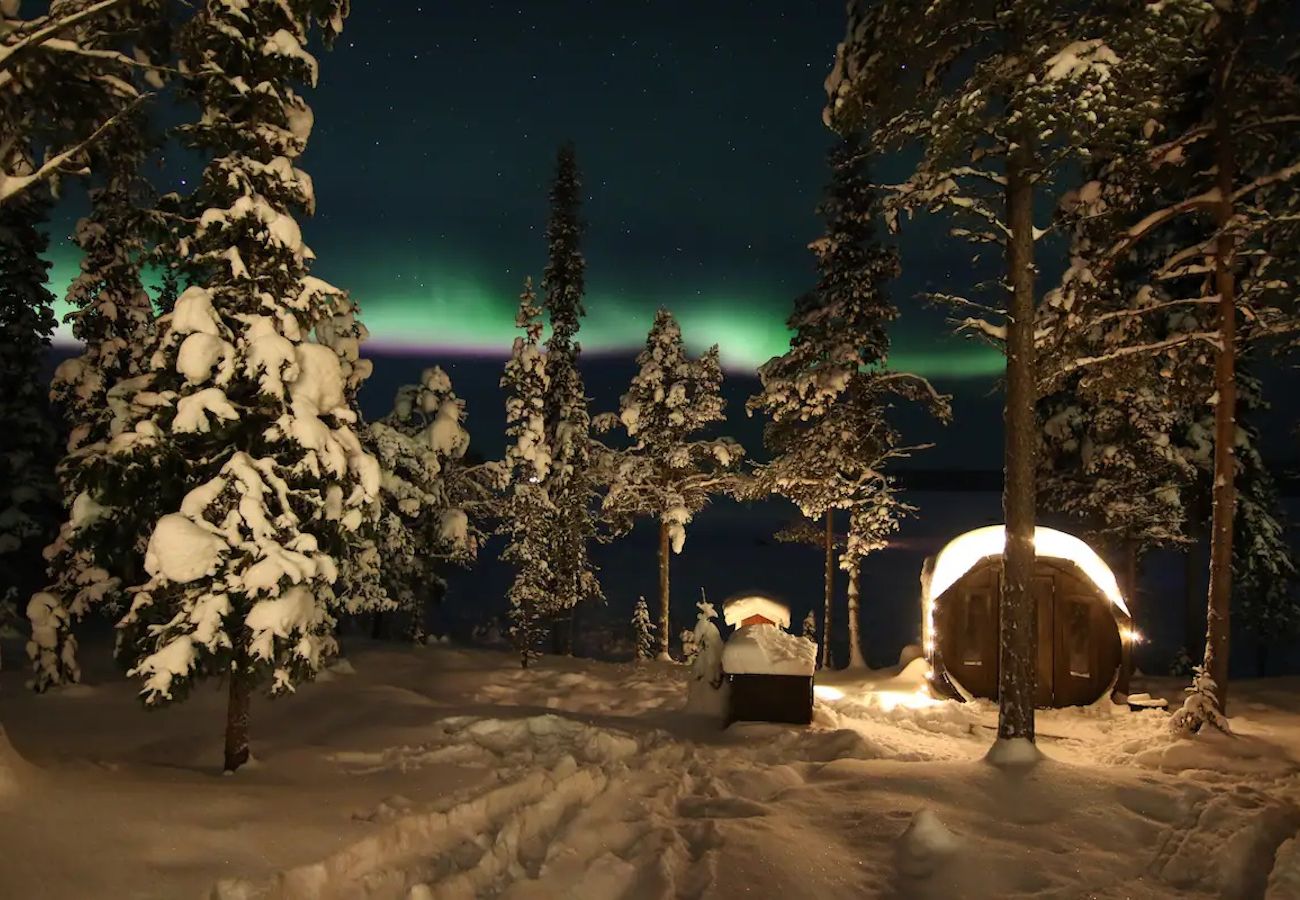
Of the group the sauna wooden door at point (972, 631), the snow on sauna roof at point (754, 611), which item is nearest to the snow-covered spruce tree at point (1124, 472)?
the sauna wooden door at point (972, 631)

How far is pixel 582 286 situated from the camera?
3091cm

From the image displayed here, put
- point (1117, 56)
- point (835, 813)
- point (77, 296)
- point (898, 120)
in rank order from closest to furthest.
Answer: point (835, 813)
point (1117, 56)
point (898, 120)
point (77, 296)

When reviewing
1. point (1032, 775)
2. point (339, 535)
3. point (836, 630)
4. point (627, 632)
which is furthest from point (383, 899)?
point (836, 630)

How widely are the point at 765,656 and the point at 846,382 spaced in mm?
11538

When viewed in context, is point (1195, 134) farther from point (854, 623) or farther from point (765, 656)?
point (854, 623)

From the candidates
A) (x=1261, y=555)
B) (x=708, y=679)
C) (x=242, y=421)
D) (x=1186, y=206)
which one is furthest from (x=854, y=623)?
(x=242, y=421)

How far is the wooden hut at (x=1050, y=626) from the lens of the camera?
54.1 ft

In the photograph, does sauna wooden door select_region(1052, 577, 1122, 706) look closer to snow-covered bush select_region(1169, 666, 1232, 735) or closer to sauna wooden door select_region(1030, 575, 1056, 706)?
sauna wooden door select_region(1030, 575, 1056, 706)

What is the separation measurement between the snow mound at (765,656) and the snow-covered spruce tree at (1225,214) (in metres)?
6.20

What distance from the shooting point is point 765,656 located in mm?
13711

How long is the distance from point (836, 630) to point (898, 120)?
147 ft

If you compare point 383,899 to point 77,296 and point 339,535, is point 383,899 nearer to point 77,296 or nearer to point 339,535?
point 339,535

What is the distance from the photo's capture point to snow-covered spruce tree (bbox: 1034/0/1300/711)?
12.2 metres

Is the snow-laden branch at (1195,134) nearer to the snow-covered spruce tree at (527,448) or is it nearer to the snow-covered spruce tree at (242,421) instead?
the snow-covered spruce tree at (242,421)
